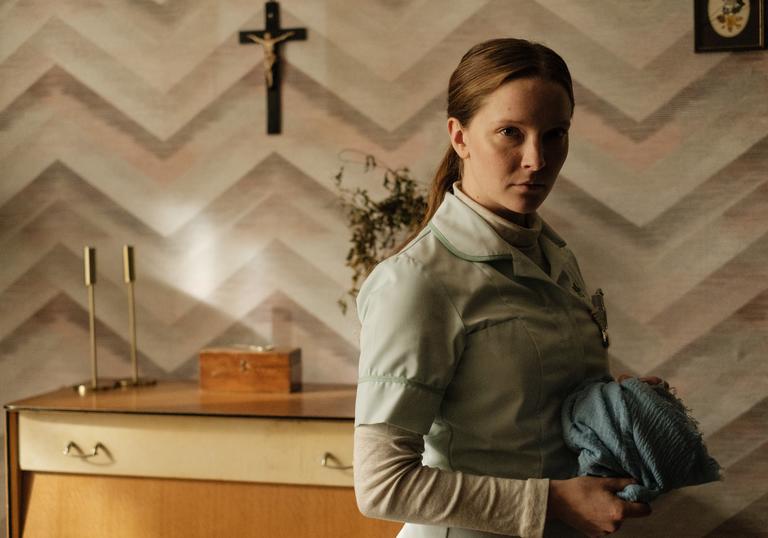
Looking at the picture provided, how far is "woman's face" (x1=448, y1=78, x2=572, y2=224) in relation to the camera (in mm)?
1270

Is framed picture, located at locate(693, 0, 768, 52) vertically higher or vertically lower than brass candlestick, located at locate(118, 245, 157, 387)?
higher

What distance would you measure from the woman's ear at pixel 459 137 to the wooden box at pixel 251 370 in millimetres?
1311

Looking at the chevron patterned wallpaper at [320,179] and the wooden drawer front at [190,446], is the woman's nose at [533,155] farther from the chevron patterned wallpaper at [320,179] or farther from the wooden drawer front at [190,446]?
the chevron patterned wallpaper at [320,179]

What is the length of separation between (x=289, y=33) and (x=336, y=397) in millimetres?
1165

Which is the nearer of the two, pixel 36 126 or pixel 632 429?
pixel 632 429

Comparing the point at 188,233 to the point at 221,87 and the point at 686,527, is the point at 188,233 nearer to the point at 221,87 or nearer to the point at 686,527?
the point at 221,87

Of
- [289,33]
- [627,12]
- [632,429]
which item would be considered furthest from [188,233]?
[632,429]

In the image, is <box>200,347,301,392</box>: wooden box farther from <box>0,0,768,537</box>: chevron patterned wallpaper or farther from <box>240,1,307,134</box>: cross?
<box>240,1,307,134</box>: cross

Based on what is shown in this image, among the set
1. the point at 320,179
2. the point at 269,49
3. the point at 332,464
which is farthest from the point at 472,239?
the point at 269,49

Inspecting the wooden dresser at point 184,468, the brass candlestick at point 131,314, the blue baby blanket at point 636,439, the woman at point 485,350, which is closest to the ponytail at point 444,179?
the woman at point 485,350

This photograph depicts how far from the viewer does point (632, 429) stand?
123cm

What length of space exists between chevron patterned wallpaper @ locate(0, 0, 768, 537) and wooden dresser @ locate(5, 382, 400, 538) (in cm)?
50

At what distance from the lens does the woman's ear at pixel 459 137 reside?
4.49 feet

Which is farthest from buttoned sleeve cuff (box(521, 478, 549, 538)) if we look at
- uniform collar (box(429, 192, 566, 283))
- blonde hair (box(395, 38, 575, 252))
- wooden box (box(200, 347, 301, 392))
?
wooden box (box(200, 347, 301, 392))
